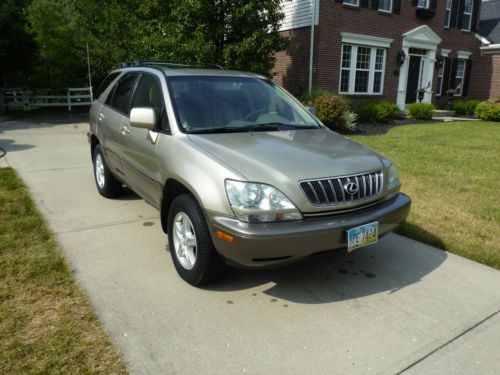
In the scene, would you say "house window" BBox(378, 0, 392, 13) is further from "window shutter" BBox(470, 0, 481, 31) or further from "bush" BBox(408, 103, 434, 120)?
"window shutter" BBox(470, 0, 481, 31)

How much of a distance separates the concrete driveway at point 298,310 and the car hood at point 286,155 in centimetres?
98

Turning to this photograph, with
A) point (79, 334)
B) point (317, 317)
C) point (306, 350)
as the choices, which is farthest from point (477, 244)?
point (79, 334)

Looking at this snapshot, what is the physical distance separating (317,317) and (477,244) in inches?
90.9

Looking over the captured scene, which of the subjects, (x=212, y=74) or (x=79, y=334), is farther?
(x=212, y=74)

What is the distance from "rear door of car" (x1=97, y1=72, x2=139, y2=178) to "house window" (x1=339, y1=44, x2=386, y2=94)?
1230cm

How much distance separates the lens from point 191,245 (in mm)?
3414

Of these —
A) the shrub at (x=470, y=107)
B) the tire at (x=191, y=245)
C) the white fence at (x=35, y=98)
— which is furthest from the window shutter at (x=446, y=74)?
the tire at (x=191, y=245)

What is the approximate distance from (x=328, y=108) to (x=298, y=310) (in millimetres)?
9471

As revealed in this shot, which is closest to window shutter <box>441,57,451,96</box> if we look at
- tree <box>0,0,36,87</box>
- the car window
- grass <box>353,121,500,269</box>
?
grass <box>353,121,500,269</box>

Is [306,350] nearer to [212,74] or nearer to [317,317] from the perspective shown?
[317,317]

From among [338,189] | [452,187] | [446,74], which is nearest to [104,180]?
[338,189]

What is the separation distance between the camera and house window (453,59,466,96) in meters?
21.6

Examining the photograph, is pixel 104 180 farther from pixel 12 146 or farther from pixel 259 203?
pixel 12 146

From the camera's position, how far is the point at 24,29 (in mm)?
18594
